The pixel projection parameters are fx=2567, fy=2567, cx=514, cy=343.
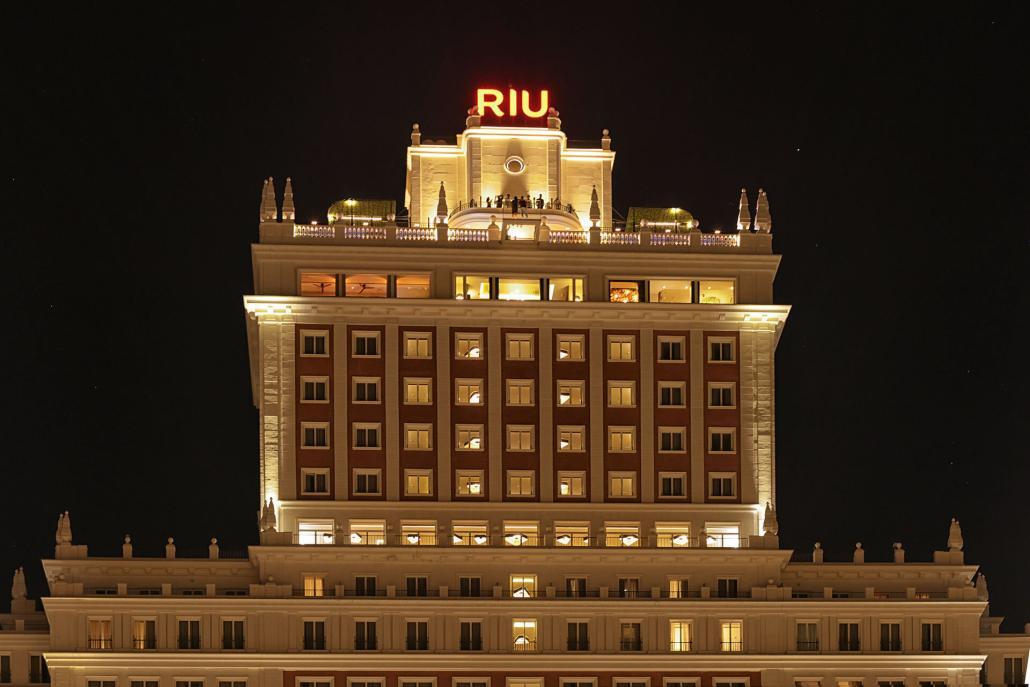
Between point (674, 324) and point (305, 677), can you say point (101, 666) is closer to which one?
point (305, 677)

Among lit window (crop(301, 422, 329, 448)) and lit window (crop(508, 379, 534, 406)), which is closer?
lit window (crop(301, 422, 329, 448))

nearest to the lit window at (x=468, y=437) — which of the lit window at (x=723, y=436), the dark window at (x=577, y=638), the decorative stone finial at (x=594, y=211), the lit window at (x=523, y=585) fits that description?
the lit window at (x=523, y=585)

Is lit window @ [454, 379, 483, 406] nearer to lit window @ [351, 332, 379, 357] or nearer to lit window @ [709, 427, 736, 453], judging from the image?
lit window @ [351, 332, 379, 357]

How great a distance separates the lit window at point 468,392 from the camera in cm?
14162

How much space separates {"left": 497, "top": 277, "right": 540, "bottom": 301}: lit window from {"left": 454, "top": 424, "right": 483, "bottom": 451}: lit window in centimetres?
778

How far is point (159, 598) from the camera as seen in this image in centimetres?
13388

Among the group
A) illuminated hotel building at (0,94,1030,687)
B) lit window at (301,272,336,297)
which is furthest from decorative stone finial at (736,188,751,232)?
lit window at (301,272,336,297)

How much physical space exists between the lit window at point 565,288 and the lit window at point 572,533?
12.8m

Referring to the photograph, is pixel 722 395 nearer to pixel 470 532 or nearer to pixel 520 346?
pixel 520 346

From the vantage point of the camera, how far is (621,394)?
142750 millimetres

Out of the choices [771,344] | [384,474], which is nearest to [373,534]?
[384,474]

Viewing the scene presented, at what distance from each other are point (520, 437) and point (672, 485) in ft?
28.8

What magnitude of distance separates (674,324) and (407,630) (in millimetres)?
23240

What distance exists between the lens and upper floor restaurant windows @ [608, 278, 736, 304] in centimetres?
14425
